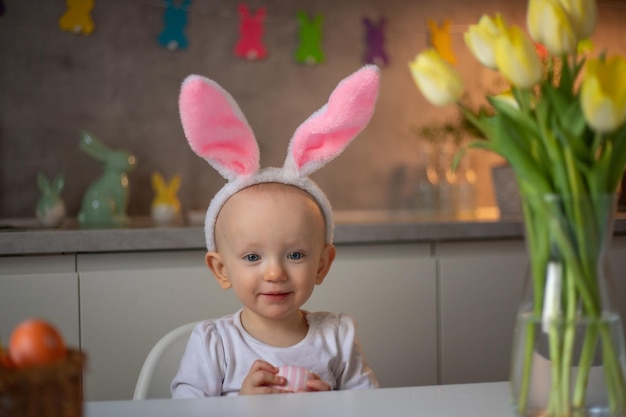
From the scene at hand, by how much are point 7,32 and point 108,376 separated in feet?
3.87

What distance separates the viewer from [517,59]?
639 millimetres

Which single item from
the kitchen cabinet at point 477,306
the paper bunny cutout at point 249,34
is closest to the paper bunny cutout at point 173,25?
the paper bunny cutout at point 249,34

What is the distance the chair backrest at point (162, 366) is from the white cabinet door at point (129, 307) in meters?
0.60

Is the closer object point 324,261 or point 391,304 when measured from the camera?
point 324,261

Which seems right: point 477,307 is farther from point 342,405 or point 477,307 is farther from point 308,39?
point 342,405

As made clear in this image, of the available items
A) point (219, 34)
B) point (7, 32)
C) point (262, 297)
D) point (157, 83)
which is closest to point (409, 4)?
point (219, 34)

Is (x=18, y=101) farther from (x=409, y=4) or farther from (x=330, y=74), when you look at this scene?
(x=409, y=4)

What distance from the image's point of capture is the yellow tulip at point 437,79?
2.19 feet

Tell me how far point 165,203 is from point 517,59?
1.84m

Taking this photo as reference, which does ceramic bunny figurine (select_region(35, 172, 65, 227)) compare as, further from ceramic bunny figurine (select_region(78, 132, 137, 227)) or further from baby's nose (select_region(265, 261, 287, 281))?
baby's nose (select_region(265, 261, 287, 281))

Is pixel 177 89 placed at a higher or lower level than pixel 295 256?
higher

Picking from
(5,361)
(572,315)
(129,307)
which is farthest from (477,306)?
(5,361)

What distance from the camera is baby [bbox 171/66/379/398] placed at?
A: 1074mm

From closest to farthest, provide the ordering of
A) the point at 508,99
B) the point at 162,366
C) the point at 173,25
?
the point at 508,99 → the point at 162,366 → the point at 173,25
